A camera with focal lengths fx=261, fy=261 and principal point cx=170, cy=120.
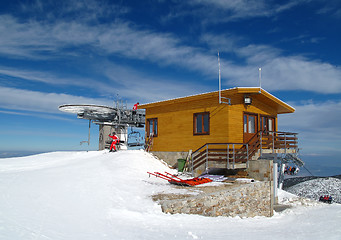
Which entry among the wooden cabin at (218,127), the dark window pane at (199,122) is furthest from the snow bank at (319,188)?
the dark window pane at (199,122)

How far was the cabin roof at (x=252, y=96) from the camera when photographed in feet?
48.5

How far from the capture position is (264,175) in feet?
43.6

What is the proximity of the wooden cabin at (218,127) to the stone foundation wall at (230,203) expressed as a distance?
2.18 metres

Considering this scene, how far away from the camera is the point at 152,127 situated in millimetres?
19781

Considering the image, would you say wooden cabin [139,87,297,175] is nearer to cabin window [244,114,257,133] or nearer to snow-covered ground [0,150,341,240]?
cabin window [244,114,257,133]

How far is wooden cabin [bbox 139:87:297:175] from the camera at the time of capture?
1472 cm

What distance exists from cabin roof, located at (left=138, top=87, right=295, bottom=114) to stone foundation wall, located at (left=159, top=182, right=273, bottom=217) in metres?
5.26

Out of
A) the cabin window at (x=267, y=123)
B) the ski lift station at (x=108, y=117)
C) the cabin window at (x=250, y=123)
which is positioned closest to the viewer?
the cabin window at (x=250, y=123)

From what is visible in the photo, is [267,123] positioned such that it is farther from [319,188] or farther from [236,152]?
[319,188]

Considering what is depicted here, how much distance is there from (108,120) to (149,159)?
15507 mm

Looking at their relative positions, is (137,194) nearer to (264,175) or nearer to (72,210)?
(72,210)

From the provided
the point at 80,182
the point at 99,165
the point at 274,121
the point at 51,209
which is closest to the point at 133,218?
the point at 51,209

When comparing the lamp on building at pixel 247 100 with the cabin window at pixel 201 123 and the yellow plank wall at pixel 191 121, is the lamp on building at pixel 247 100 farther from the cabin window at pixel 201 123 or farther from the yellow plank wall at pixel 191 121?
the cabin window at pixel 201 123

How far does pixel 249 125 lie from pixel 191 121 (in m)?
3.62
